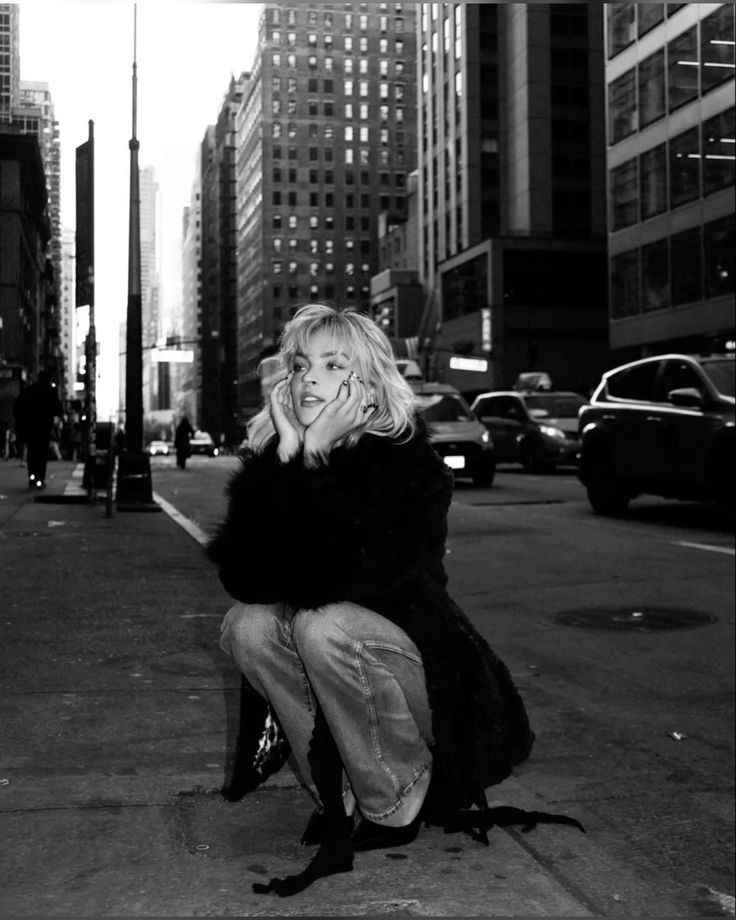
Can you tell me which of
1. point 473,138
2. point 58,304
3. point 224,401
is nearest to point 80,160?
point 58,304

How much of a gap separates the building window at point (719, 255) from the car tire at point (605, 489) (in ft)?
74.1

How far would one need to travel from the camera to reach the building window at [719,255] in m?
35.0

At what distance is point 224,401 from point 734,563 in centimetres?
14643

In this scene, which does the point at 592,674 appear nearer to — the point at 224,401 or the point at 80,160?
the point at 80,160

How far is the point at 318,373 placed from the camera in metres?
2.08

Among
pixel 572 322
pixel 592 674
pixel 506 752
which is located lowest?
pixel 592 674

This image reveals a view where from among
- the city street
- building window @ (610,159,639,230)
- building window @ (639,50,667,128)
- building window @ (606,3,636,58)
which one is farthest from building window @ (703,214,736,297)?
the city street

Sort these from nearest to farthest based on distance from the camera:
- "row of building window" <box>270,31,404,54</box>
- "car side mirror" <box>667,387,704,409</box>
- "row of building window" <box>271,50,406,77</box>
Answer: "row of building window" <box>270,31,404,54</box>, "row of building window" <box>271,50,406,77</box>, "car side mirror" <box>667,387,704,409</box>

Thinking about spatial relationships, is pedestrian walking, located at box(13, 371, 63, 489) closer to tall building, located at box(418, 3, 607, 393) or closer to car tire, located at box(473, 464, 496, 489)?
car tire, located at box(473, 464, 496, 489)

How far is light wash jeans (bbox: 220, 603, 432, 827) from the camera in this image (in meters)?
2.42

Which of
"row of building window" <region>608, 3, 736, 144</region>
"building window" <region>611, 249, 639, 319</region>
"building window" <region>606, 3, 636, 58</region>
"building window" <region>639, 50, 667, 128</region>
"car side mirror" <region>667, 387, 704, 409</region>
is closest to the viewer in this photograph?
"car side mirror" <region>667, 387, 704, 409</region>

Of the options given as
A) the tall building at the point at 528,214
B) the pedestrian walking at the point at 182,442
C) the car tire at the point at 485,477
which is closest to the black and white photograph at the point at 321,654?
the car tire at the point at 485,477

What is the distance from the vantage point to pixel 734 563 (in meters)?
10.1

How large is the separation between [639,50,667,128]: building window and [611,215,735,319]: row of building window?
4.28 m
